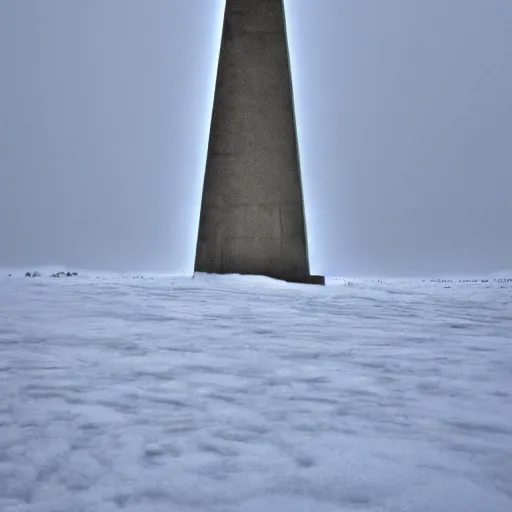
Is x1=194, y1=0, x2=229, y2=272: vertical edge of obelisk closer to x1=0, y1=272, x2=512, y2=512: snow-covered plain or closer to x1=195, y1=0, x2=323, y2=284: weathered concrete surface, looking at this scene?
x1=195, y1=0, x2=323, y2=284: weathered concrete surface

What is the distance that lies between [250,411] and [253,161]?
583 centimetres

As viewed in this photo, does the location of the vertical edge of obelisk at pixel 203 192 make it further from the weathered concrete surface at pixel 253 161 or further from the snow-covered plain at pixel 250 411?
the snow-covered plain at pixel 250 411

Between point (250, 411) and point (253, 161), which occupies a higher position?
point (253, 161)

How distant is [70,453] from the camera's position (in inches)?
83.4

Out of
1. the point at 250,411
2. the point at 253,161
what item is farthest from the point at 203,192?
the point at 250,411

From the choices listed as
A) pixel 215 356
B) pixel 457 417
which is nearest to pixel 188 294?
pixel 215 356

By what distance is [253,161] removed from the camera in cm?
Answer: 803

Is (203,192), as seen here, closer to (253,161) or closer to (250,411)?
(253,161)

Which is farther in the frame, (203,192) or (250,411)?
(203,192)

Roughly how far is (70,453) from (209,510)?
26.1 inches

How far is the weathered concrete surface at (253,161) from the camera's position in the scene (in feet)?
Answer: 26.2

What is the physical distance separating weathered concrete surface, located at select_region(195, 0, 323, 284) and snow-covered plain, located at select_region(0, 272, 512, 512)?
125 inches

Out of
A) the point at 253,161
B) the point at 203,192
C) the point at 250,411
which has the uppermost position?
the point at 253,161

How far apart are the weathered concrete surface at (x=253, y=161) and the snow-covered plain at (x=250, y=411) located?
10.5ft
